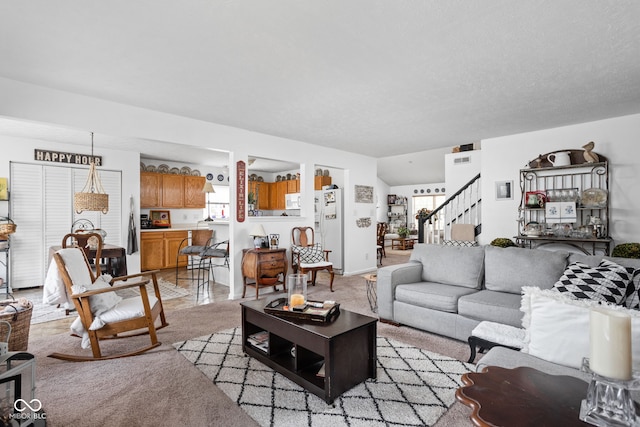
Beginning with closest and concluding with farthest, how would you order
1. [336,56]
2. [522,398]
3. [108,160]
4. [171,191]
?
[522,398], [336,56], [108,160], [171,191]

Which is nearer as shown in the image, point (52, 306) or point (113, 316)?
point (113, 316)

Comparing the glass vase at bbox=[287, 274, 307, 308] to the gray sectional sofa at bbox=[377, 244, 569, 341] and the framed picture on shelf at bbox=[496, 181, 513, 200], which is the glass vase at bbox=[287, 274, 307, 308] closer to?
the gray sectional sofa at bbox=[377, 244, 569, 341]

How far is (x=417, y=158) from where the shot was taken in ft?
34.2

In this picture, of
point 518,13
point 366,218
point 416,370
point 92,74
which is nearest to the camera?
point 518,13

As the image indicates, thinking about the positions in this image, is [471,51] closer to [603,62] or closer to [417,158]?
[603,62]

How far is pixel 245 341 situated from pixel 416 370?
139cm

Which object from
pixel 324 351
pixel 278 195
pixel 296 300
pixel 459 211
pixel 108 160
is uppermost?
pixel 108 160

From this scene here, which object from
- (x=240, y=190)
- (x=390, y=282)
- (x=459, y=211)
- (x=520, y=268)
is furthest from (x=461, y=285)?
(x=459, y=211)

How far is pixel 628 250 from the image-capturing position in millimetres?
3988

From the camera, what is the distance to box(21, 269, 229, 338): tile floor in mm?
3414

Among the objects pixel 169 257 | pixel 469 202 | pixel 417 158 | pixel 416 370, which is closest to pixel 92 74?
pixel 416 370

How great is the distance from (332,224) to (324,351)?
4.79m

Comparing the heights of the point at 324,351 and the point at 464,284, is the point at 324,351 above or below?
below

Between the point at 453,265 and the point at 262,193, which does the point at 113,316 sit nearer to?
the point at 453,265
